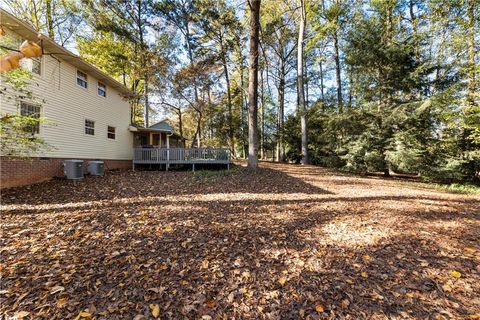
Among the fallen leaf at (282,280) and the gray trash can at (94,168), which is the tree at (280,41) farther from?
the fallen leaf at (282,280)

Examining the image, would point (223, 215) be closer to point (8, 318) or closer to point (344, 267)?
point (344, 267)

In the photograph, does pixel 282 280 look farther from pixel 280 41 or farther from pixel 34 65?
pixel 280 41

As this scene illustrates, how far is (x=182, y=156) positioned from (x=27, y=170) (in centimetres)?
637

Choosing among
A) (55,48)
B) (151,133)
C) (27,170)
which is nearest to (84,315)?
(27,170)

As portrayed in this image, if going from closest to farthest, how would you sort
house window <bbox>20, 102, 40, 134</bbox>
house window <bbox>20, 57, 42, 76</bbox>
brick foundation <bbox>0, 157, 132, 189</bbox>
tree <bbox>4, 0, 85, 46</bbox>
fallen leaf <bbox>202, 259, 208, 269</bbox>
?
fallen leaf <bbox>202, 259, 208, 269</bbox> < brick foundation <bbox>0, 157, 132, 189</bbox> < house window <bbox>20, 102, 40, 134</bbox> < house window <bbox>20, 57, 42, 76</bbox> < tree <bbox>4, 0, 85, 46</bbox>

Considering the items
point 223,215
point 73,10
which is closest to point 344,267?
point 223,215

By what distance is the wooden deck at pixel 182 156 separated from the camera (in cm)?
1210

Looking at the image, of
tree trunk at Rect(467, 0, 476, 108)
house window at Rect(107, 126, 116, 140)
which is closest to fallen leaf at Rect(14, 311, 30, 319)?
house window at Rect(107, 126, 116, 140)

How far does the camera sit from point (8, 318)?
78.8 inches

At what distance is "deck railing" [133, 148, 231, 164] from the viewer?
39.8ft

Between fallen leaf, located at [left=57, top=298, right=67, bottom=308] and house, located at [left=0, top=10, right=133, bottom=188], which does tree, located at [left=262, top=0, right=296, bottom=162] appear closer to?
house, located at [left=0, top=10, right=133, bottom=188]

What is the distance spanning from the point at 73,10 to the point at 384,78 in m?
21.4

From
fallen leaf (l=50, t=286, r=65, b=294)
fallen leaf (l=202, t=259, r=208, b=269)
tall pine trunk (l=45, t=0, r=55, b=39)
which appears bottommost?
fallen leaf (l=50, t=286, r=65, b=294)

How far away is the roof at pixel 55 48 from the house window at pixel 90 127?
7.84 feet
